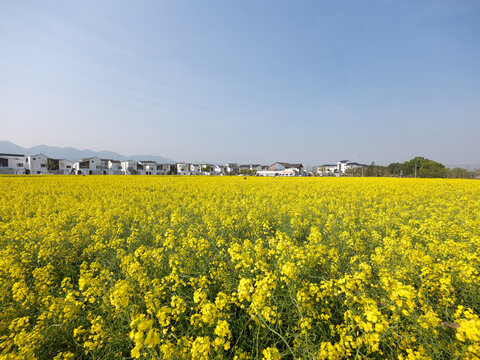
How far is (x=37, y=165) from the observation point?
58344mm

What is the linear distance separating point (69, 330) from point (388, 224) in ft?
27.1

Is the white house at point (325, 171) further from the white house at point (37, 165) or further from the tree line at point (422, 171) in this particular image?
the white house at point (37, 165)

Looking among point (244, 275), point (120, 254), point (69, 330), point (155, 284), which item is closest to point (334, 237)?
point (244, 275)

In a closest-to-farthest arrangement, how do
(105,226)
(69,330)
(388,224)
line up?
1. (69,330)
2. (105,226)
3. (388,224)

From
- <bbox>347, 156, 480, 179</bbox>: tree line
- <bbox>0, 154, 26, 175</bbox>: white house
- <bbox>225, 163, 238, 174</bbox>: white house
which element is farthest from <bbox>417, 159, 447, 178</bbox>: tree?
<bbox>0, 154, 26, 175</bbox>: white house

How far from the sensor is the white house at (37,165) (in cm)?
5700

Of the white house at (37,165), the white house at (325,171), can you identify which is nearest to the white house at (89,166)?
the white house at (37,165)

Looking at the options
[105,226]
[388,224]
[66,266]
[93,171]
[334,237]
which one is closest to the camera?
Result: [66,266]

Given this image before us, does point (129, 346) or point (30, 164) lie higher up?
point (30, 164)

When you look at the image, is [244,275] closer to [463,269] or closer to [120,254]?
[120,254]

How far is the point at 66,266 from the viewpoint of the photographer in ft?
14.2

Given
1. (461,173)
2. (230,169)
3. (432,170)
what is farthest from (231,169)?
(461,173)

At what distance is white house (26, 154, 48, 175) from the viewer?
187ft

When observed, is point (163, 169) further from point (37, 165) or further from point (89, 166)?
point (37, 165)
